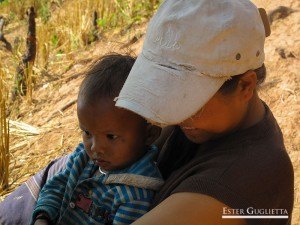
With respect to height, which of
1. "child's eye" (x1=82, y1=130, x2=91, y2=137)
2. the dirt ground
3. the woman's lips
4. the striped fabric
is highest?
"child's eye" (x1=82, y1=130, x2=91, y2=137)

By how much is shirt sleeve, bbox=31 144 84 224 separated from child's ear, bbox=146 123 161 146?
0.33 metres

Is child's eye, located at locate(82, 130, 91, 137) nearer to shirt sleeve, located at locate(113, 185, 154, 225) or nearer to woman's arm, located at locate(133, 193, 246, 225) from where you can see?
shirt sleeve, located at locate(113, 185, 154, 225)

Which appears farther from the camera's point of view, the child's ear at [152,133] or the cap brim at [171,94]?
the child's ear at [152,133]

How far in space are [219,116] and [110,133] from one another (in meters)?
0.44

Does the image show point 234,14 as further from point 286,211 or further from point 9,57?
point 9,57

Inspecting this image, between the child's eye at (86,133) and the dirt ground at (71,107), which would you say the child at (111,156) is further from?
the dirt ground at (71,107)

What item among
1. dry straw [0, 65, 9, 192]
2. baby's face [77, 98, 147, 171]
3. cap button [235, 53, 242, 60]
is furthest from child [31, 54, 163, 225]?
dry straw [0, 65, 9, 192]

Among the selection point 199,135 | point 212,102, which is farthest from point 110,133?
point 212,102

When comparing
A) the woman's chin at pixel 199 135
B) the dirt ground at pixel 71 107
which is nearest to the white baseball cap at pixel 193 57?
the woman's chin at pixel 199 135

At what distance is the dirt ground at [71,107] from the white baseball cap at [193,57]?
1.63 m

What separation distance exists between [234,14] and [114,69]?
0.55 m

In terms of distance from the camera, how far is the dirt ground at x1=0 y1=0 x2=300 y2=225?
11.3 ft

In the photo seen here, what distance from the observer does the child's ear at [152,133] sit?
1932 mm

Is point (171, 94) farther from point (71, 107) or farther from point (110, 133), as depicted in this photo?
point (71, 107)
